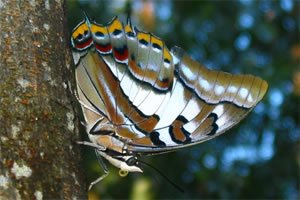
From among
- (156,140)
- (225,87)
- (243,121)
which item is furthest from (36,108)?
(243,121)

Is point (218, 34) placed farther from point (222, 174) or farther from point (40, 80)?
point (40, 80)

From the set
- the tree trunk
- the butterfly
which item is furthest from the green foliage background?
the tree trunk

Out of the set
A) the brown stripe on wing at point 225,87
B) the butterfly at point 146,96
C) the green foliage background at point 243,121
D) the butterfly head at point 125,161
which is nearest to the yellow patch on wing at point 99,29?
the butterfly at point 146,96

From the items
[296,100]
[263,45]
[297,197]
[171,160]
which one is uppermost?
[263,45]

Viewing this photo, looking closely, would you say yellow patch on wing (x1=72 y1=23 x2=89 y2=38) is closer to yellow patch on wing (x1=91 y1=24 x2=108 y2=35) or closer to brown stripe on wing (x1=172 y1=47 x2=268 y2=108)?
yellow patch on wing (x1=91 y1=24 x2=108 y2=35)

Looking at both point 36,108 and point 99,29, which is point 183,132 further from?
point 36,108

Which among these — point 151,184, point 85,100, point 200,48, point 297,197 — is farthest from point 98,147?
point 297,197
